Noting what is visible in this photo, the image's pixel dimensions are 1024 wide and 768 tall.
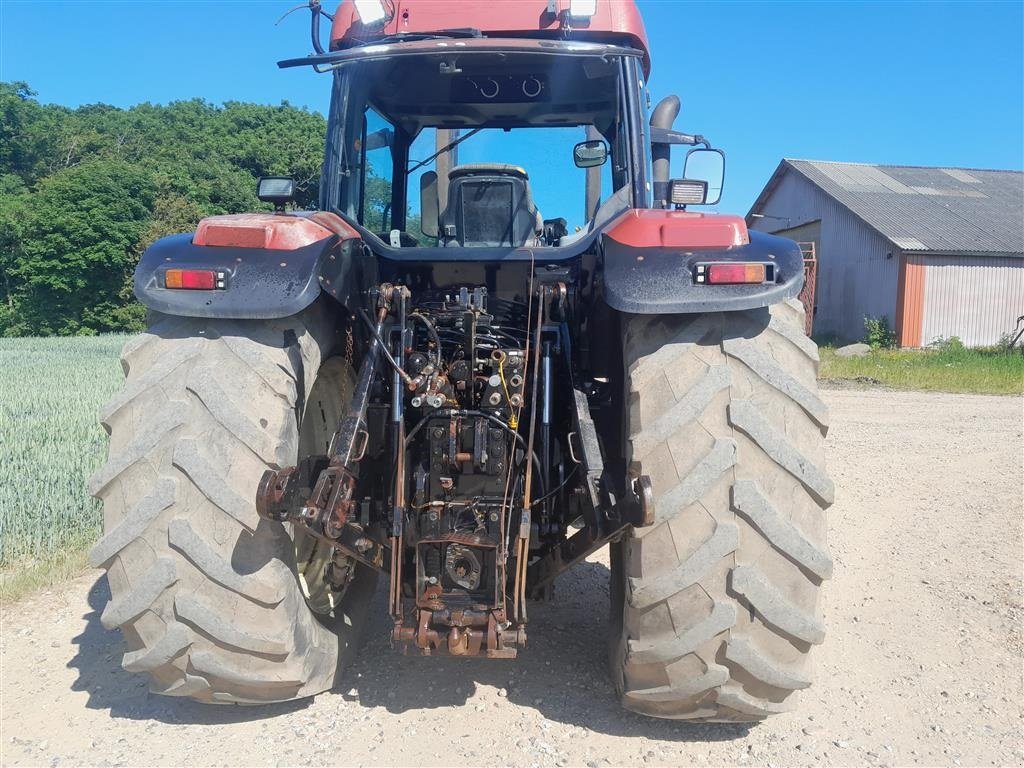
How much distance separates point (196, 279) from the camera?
2.47 metres

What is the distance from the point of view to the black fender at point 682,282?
2332mm

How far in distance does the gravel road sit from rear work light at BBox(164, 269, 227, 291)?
1.46 meters

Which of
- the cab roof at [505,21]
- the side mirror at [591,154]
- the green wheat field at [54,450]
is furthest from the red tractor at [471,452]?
the green wheat field at [54,450]

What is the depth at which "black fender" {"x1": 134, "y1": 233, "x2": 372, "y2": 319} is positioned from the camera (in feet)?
7.93

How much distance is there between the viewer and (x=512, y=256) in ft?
9.31

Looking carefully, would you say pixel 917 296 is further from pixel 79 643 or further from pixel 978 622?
pixel 79 643

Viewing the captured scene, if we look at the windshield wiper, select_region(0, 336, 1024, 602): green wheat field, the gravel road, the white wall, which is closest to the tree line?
select_region(0, 336, 1024, 602): green wheat field

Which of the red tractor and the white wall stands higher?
the white wall

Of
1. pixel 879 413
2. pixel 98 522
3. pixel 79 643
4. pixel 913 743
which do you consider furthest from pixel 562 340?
pixel 879 413

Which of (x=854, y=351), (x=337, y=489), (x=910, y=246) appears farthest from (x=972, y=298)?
(x=337, y=489)

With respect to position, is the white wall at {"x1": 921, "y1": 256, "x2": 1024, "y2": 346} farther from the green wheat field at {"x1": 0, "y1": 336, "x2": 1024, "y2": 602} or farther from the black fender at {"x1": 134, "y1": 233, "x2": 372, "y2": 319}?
the black fender at {"x1": 134, "y1": 233, "x2": 372, "y2": 319}

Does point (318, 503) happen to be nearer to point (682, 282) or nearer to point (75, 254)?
point (682, 282)

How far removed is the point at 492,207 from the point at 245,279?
120cm

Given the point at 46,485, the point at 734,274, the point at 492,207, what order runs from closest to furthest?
1. the point at 734,274
2. the point at 492,207
3. the point at 46,485
